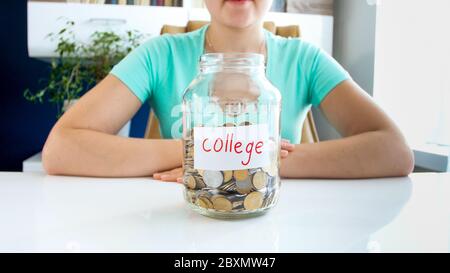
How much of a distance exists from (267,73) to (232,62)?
53cm

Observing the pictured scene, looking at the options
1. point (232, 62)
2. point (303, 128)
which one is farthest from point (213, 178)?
point (303, 128)

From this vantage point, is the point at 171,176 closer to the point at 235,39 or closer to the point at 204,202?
the point at 204,202

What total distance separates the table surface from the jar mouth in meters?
0.17

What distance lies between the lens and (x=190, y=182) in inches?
16.9

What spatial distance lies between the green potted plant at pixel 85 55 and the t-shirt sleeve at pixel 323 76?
0.92 metres

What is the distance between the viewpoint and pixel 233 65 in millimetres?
441

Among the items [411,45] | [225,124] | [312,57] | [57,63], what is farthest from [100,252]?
[57,63]

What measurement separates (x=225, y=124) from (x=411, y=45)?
50.6 inches

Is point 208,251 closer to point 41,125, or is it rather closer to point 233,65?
point 233,65

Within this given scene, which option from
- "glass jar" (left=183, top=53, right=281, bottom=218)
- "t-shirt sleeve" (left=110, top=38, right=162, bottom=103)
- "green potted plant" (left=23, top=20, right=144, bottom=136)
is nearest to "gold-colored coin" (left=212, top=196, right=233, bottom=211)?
"glass jar" (left=183, top=53, right=281, bottom=218)

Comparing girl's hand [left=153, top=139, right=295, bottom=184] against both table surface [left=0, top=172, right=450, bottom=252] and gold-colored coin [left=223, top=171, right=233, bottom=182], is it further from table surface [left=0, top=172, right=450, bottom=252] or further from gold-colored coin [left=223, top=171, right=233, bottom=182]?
gold-colored coin [left=223, top=171, right=233, bottom=182]

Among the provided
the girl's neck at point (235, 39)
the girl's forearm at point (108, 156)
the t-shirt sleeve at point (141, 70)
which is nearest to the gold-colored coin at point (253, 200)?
the girl's forearm at point (108, 156)

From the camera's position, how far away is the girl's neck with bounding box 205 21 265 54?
0.97m

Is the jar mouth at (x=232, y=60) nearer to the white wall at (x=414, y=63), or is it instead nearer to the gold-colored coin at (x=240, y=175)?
the gold-colored coin at (x=240, y=175)
